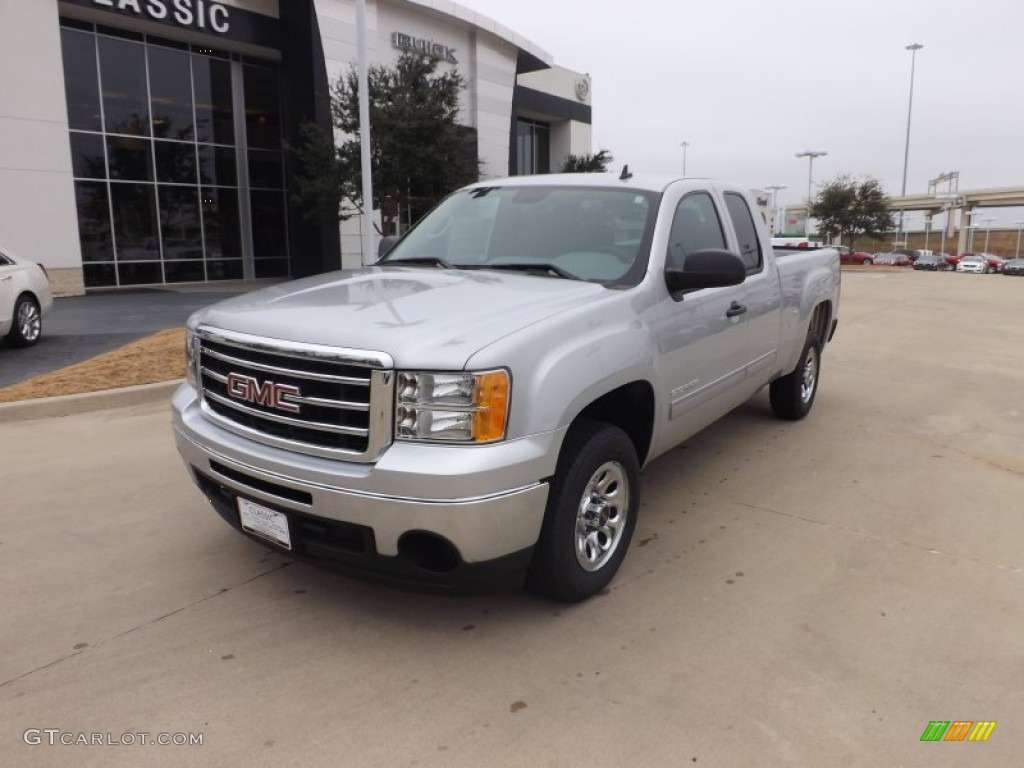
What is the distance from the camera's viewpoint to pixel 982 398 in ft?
24.7

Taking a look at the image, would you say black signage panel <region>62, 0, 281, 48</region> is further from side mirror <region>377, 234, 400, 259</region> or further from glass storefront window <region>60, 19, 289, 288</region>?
side mirror <region>377, 234, 400, 259</region>

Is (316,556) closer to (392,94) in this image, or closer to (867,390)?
(867,390)

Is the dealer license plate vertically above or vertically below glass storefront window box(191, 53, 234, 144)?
Result: below

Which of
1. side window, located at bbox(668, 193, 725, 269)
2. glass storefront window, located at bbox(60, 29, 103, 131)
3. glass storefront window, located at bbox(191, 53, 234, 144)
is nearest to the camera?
side window, located at bbox(668, 193, 725, 269)

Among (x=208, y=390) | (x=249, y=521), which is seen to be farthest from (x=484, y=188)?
(x=249, y=521)

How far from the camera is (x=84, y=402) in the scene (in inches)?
271

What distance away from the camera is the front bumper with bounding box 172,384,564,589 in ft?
8.74

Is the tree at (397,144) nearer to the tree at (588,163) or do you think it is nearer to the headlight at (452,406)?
the tree at (588,163)

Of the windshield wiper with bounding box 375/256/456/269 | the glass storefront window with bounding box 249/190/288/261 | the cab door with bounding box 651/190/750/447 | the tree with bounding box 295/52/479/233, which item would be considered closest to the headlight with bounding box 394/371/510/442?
the cab door with bounding box 651/190/750/447

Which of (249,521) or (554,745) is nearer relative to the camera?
(554,745)

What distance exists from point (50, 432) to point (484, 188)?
4.19 metres

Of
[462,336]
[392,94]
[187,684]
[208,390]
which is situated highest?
[392,94]

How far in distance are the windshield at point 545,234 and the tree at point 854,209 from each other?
165 feet

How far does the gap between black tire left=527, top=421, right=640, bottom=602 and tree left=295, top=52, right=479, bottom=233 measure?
52.9 feet
